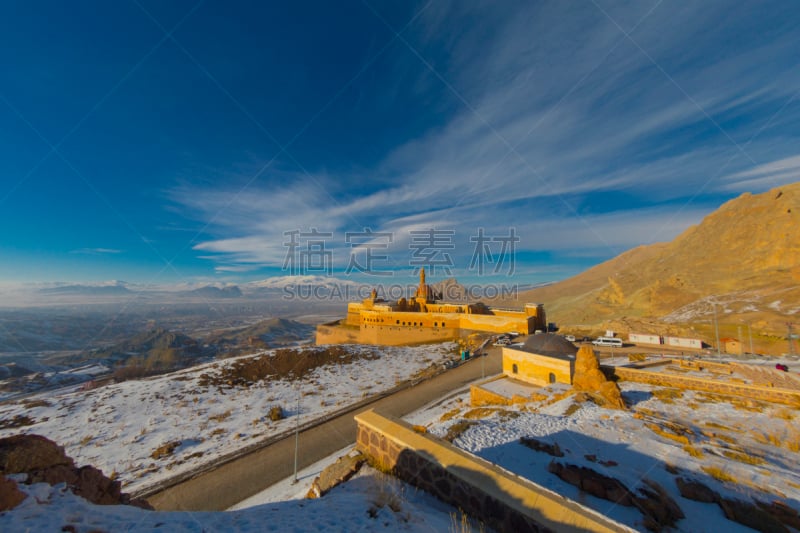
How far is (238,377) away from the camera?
22359 millimetres

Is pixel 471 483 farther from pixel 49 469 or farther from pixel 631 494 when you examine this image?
pixel 49 469

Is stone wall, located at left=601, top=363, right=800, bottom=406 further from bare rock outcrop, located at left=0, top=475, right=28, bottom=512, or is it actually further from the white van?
bare rock outcrop, located at left=0, top=475, right=28, bottom=512

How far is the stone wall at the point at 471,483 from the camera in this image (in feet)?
11.3

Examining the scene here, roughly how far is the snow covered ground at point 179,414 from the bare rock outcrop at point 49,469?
7981mm

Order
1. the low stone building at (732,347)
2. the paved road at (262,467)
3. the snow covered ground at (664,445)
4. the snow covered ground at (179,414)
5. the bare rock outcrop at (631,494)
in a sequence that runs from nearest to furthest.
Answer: the bare rock outcrop at (631,494), the snow covered ground at (664,445), the paved road at (262,467), the snow covered ground at (179,414), the low stone building at (732,347)

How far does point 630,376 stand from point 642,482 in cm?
1236

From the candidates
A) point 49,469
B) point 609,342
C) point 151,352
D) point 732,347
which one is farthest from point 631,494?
point 151,352

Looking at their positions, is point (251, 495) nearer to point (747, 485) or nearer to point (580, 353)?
point (747, 485)

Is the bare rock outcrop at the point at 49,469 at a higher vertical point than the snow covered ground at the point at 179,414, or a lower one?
higher

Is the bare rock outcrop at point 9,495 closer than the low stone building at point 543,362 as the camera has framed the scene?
Yes

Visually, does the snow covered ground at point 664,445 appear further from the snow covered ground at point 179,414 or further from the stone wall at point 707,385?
the snow covered ground at point 179,414

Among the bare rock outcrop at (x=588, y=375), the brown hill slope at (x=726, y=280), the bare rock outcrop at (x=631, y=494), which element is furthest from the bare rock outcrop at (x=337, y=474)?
the brown hill slope at (x=726, y=280)

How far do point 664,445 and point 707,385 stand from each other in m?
9.61

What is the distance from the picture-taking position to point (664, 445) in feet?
24.9
